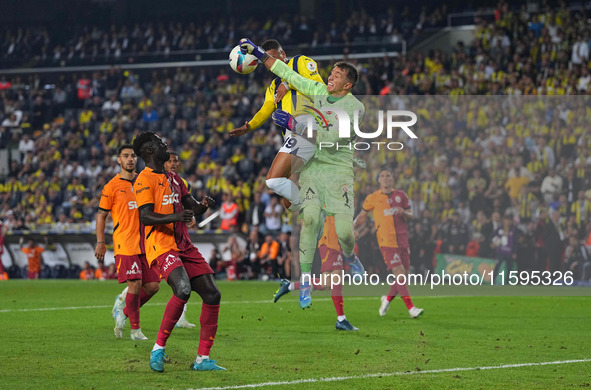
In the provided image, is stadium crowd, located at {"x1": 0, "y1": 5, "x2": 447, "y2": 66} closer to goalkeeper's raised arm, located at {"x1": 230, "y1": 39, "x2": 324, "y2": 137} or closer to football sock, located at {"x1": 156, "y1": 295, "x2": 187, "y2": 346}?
goalkeeper's raised arm, located at {"x1": 230, "y1": 39, "x2": 324, "y2": 137}

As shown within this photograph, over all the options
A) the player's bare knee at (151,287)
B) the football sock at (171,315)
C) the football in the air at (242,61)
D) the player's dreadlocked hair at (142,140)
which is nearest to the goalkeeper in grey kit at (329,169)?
the football in the air at (242,61)

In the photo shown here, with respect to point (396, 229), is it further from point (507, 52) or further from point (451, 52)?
point (451, 52)

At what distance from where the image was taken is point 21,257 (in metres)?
26.3

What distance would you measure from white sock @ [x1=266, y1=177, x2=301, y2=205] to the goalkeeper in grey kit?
147 mm

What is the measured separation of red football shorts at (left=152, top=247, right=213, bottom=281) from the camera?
Result: 24.4ft

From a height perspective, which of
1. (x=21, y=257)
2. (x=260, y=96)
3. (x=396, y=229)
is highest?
(x=260, y=96)

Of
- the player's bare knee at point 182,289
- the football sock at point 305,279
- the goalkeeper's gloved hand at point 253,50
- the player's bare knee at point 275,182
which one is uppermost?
the goalkeeper's gloved hand at point 253,50

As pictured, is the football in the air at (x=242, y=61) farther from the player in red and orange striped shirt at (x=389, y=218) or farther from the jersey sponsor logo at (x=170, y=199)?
the player in red and orange striped shirt at (x=389, y=218)

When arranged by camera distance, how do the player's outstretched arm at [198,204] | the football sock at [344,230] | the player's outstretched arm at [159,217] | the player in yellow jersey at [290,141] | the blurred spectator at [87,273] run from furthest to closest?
1. the blurred spectator at [87,273]
2. the football sock at [344,230]
3. the player in yellow jersey at [290,141]
4. the player's outstretched arm at [198,204]
5. the player's outstretched arm at [159,217]

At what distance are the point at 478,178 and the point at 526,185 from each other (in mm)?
1331

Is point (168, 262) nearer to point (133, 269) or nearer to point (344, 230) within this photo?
point (133, 269)

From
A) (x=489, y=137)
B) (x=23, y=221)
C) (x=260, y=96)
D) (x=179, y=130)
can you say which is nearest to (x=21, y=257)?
(x=23, y=221)

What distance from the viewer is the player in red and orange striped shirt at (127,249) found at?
10141 millimetres

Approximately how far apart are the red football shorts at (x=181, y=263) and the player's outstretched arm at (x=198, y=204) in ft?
1.11
